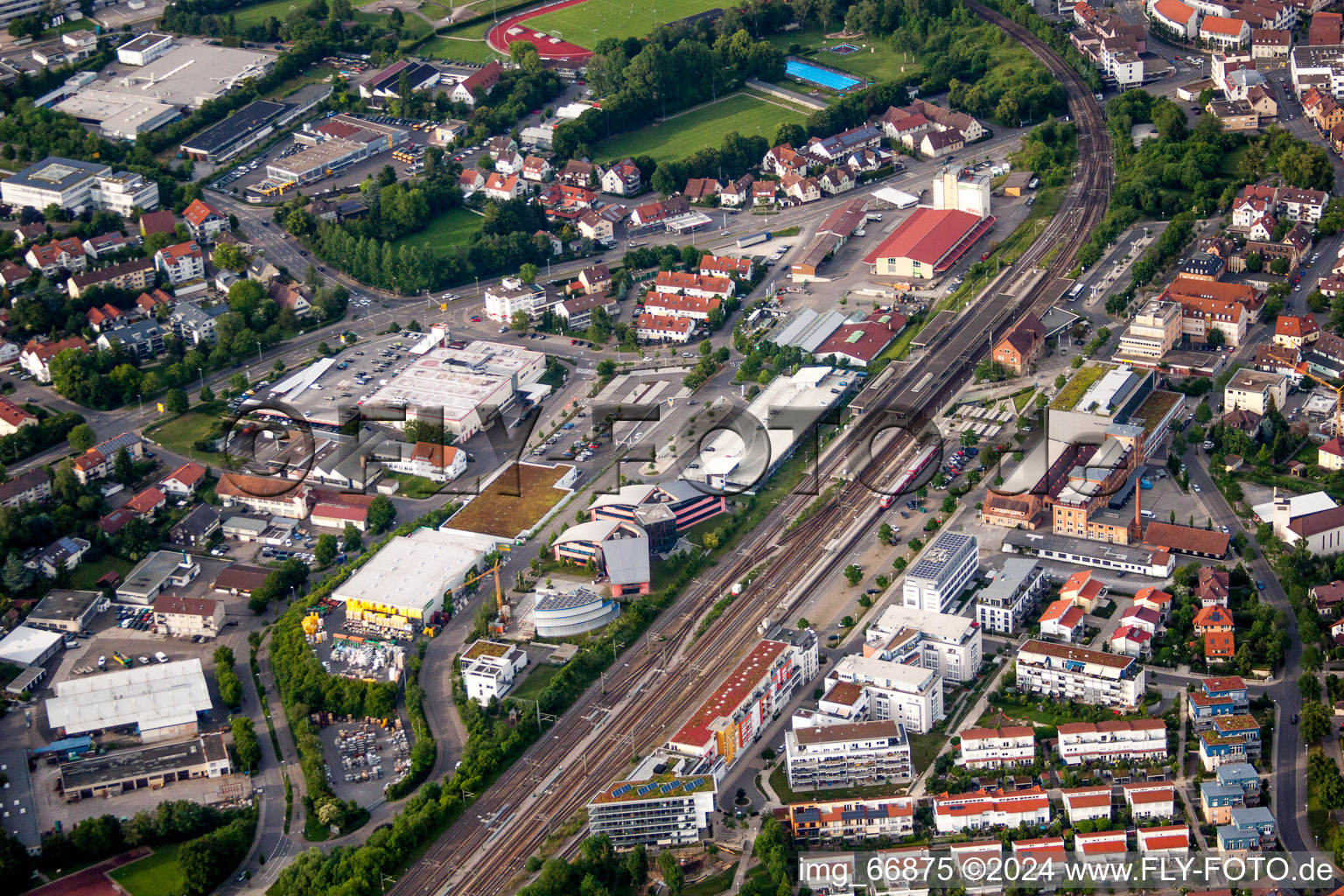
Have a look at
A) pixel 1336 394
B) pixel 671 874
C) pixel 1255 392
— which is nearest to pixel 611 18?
pixel 1255 392

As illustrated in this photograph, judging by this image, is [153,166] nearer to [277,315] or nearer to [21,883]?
[277,315]

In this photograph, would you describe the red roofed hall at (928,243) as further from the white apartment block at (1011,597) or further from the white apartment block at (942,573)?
the white apartment block at (1011,597)

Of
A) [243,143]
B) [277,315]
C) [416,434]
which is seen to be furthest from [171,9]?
[416,434]

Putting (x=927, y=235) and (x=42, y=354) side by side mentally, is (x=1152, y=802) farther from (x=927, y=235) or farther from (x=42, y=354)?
(x=42, y=354)

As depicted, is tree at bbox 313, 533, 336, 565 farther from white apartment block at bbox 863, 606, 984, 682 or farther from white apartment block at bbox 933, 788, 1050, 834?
white apartment block at bbox 933, 788, 1050, 834

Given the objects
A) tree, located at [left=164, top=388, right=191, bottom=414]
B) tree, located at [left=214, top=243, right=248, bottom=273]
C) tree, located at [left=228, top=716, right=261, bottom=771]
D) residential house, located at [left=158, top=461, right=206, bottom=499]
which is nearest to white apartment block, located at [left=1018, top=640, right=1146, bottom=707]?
tree, located at [left=228, top=716, right=261, bottom=771]
